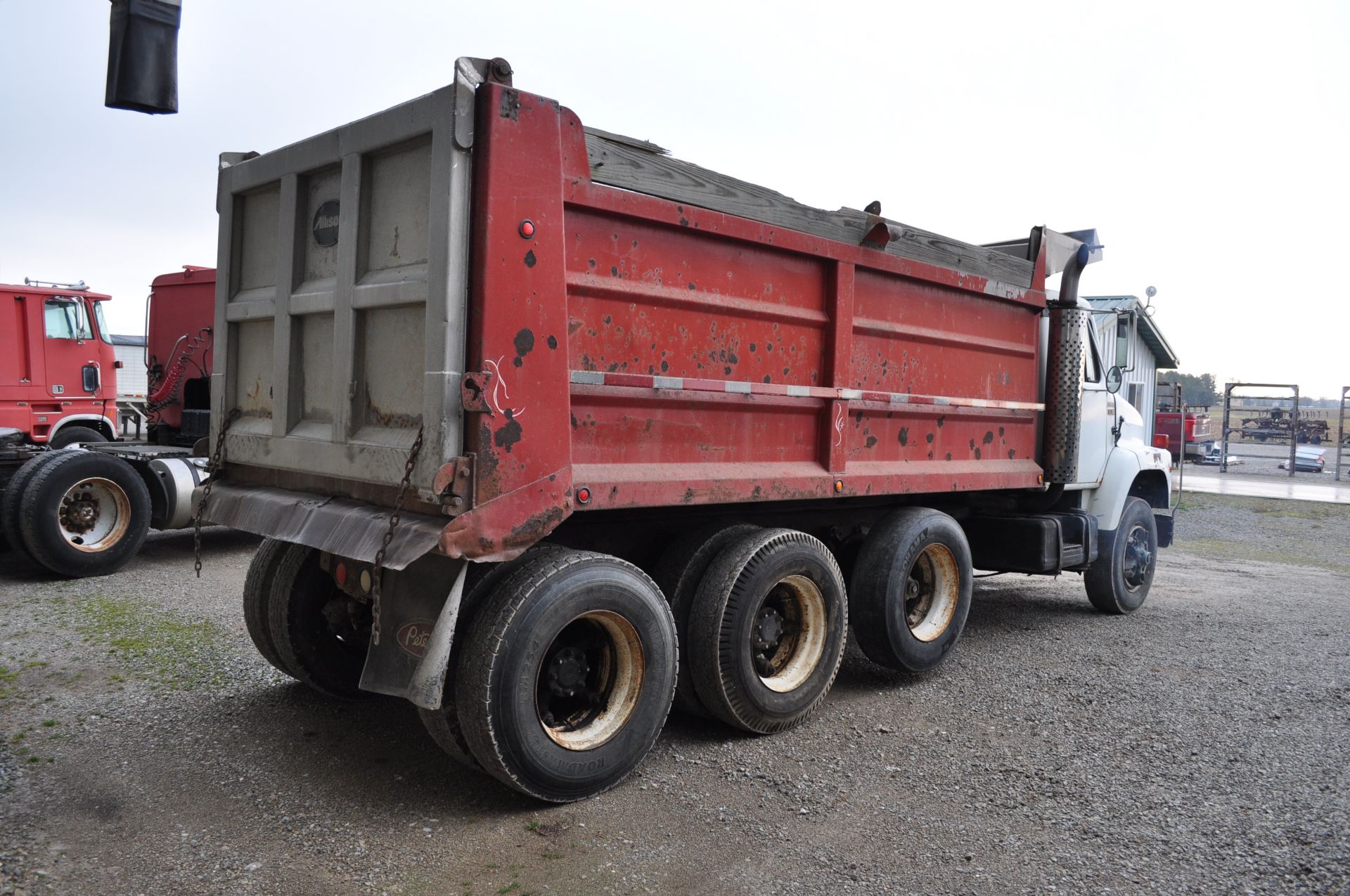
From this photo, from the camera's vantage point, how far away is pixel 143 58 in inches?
195

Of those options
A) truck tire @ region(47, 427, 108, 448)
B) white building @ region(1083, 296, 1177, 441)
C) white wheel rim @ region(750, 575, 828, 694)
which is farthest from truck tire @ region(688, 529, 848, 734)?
white building @ region(1083, 296, 1177, 441)

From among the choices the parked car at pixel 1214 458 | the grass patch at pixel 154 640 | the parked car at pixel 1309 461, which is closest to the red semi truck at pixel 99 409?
the grass patch at pixel 154 640

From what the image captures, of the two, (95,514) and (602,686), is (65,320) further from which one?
(602,686)

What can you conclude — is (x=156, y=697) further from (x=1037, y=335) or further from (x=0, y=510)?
(x=1037, y=335)

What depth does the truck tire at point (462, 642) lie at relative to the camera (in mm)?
3613

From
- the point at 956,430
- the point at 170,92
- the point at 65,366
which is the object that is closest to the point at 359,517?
the point at 170,92

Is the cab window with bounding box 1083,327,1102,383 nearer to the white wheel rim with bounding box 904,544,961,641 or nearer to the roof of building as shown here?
the white wheel rim with bounding box 904,544,961,641

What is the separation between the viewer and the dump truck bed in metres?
3.44

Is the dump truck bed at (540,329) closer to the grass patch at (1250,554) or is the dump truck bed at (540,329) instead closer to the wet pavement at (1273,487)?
the grass patch at (1250,554)

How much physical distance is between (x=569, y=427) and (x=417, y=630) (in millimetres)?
944

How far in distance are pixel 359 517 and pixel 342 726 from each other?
4.71 ft

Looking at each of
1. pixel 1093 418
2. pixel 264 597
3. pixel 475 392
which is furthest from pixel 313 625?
pixel 1093 418

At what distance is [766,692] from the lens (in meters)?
4.54

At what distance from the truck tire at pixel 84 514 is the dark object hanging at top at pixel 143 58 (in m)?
4.40
